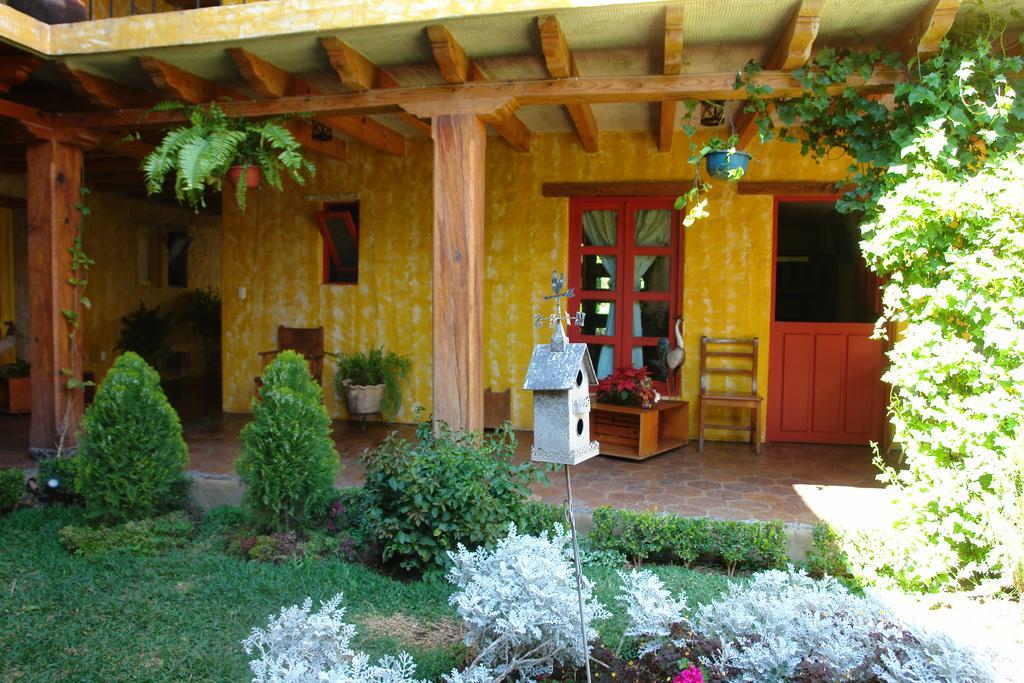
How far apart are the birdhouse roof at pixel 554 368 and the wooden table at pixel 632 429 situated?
3.49 metres

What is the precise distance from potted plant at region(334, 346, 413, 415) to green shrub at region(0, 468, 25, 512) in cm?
291

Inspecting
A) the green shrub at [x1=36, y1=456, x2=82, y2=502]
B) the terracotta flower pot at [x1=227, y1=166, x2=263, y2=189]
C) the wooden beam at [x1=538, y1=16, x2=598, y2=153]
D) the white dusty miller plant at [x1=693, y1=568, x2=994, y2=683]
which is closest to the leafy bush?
the white dusty miller plant at [x1=693, y1=568, x2=994, y2=683]

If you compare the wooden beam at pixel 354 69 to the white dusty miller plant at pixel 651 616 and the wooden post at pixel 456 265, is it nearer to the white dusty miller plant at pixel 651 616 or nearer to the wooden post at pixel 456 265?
the wooden post at pixel 456 265

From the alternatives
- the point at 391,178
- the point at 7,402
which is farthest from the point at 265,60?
the point at 7,402

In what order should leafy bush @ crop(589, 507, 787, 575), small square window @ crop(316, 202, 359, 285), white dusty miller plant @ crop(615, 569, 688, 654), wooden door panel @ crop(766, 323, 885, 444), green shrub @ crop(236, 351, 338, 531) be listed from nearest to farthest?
white dusty miller plant @ crop(615, 569, 688, 654) < leafy bush @ crop(589, 507, 787, 575) < green shrub @ crop(236, 351, 338, 531) < wooden door panel @ crop(766, 323, 885, 444) < small square window @ crop(316, 202, 359, 285)

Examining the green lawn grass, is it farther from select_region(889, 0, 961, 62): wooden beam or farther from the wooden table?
select_region(889, 0, 961, 62): wooden beam

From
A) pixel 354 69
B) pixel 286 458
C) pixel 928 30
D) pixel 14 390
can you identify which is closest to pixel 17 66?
pixel 354 69

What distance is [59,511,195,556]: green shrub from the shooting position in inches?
181

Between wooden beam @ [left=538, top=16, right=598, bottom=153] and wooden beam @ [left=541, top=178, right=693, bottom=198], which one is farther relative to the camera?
wooden beam @ [left=541, top=178, right=693, bottom=198]

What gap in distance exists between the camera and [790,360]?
6.98 m

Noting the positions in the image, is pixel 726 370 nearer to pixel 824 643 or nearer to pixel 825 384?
pixel 825 384

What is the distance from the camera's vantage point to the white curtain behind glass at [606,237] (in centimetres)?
734

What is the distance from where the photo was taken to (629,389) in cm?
640

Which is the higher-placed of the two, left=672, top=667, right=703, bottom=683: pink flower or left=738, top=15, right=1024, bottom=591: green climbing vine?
left=738, top=15, right=1024, bottom=591: green climbing vine
